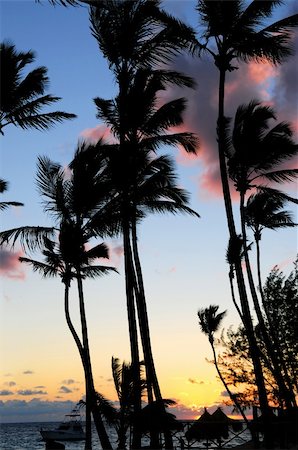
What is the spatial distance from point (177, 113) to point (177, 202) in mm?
3516

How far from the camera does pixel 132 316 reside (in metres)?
20.4

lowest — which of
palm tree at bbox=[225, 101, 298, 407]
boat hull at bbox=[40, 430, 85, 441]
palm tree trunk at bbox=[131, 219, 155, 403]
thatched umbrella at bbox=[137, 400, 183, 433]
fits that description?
thatched umbrella at bbox=[137, 400, 183, 433]

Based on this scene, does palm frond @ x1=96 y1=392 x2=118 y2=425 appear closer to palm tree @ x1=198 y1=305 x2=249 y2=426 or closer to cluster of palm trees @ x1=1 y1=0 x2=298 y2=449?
cluster of palm trees @ x1=1 y1=0 x2=298 y2=449

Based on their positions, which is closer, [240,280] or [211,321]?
[240,280]

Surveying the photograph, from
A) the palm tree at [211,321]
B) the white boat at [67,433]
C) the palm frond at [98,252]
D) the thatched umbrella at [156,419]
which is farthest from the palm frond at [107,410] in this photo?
the white boat at [67,433]

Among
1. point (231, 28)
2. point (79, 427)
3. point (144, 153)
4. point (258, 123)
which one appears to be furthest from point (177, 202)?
point (79, 427)

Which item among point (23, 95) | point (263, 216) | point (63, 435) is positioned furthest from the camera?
point (63, 435)

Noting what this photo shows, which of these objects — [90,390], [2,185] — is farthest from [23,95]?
[90,390]

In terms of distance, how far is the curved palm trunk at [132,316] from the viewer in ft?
62.6

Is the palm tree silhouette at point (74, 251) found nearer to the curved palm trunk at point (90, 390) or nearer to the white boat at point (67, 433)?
the curved palm trunk at point (90, 390)

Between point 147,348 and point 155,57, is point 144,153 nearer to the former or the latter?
point 155,57

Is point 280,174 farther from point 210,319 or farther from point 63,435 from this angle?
point 63,435

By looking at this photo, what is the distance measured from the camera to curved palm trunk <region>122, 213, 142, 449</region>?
1907cm

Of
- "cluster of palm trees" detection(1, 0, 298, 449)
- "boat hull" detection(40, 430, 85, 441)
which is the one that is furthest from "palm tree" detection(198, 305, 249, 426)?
"boat hull" detection(40, 430, 85, 441)
